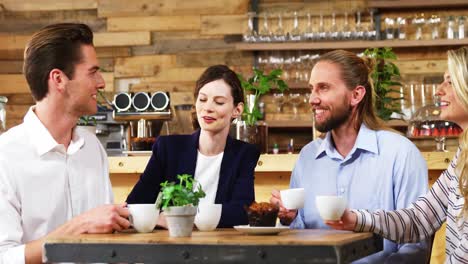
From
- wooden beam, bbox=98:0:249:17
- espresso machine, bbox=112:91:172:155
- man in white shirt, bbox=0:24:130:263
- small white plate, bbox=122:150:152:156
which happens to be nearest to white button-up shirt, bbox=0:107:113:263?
man in white shirt, bbox=0:24:130:263

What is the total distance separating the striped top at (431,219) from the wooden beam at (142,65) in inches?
169

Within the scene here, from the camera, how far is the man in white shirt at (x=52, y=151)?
98.8 inches

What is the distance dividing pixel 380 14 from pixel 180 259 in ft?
15.7

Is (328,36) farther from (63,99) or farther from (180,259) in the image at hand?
(180,259)

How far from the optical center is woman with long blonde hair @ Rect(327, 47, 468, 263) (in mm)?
2553

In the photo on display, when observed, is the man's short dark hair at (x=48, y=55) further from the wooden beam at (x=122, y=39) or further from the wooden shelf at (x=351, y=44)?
the wooden beam at (x=122, y=39)

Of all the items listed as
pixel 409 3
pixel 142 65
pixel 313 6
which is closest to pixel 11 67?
pixel 142 65

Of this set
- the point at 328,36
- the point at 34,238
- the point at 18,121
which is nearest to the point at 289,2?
the point at 328,36

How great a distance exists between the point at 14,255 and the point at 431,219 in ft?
4.26

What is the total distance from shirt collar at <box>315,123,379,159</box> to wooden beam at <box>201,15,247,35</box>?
3.62 metres

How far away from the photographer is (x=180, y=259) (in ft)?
6.98

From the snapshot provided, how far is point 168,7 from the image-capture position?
6875mm

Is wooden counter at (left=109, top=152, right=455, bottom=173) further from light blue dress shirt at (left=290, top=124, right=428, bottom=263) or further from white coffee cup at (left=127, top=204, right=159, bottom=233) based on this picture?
white coffee cup at (left=127, top=204, right=159, bottom=233)

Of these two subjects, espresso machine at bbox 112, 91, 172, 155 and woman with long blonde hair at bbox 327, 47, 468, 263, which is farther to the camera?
espresso machine at bbox 112, 91, 172, 155
